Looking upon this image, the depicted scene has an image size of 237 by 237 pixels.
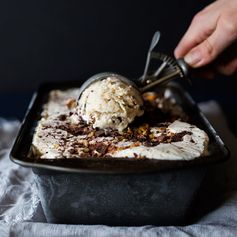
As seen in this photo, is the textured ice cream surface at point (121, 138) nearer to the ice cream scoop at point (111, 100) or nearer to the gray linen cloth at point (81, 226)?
the ice cream scoop at point (111, 100)

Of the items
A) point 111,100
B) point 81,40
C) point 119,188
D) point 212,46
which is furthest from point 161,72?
point 81,40

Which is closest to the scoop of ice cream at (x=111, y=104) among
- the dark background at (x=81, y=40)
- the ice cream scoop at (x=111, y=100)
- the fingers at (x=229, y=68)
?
the ice cream scoop at (x=111, y=100)

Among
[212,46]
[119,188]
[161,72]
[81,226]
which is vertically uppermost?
[212,46]

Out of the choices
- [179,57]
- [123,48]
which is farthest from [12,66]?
[179,57]

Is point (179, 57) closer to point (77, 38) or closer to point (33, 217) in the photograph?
point (77, 38)

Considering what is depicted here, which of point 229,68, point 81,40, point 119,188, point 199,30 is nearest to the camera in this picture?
point 119,188

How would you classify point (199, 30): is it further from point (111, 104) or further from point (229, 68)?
point (111, 104)

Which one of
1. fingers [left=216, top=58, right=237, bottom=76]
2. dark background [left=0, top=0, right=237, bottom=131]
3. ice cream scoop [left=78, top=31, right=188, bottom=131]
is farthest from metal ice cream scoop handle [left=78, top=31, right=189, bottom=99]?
dark background [left=0, top=0, right=237, bottom=131]
